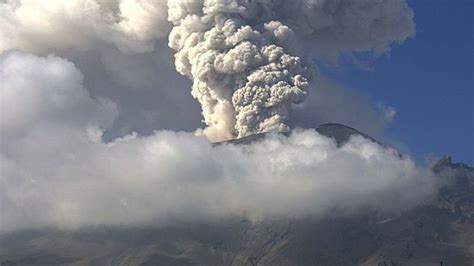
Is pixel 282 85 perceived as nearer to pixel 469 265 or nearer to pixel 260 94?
pixel 260 94

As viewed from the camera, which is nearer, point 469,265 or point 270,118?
point 270,118

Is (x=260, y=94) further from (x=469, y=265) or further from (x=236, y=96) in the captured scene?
(x=469, y=265)

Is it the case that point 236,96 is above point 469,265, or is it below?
above

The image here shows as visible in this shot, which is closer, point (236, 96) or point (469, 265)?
point (236, 96)

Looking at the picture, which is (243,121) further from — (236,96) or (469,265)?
(469,265)

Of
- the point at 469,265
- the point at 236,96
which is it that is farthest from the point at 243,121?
the point at 469,265

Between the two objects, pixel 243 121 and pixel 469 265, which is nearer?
pixel 243 121

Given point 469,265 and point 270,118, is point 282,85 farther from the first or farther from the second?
point 469,265

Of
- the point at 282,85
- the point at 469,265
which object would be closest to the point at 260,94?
the point at 282,85
